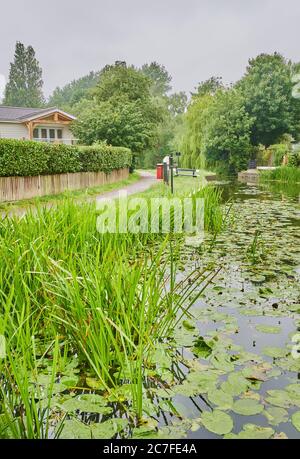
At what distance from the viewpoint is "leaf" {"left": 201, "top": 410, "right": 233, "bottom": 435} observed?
177 centimetres

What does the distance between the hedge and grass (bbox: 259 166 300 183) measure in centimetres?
769

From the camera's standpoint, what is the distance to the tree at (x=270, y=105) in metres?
27.1

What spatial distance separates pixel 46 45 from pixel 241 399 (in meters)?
80.8

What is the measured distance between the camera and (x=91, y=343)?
2.06m

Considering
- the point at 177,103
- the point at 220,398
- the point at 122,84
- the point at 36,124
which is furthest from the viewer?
the point at 177,103

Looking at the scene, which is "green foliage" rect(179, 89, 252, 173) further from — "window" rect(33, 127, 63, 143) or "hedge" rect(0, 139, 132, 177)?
"hedge" rect(0, 139, 132, 177)

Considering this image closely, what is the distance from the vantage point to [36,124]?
2431 cm

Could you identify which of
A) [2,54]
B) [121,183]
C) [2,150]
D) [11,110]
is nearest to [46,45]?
[2,54]

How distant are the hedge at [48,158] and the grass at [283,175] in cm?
769

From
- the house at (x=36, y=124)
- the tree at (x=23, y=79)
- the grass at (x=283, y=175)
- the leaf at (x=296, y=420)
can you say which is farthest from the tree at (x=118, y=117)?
the tree at (x=23, y=79)

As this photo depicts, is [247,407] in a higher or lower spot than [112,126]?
lower

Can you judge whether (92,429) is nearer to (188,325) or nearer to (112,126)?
(188,325)

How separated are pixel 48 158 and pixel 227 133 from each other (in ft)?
53.4

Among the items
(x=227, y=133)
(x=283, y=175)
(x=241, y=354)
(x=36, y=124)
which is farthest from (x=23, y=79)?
(x=241, y=354)
